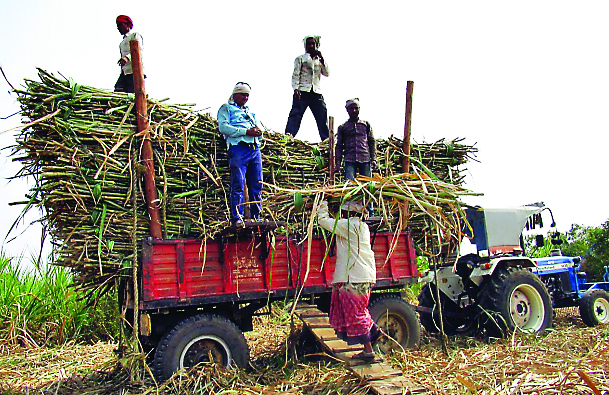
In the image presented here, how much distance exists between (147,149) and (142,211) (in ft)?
2.25

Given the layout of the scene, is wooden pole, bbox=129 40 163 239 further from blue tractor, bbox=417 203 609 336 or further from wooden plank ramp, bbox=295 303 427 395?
blue tractor, bbox=417 203 609 336

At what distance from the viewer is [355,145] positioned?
6.36m

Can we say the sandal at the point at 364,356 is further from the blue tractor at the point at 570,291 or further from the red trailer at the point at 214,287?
the blue tractor at the point at 570,291

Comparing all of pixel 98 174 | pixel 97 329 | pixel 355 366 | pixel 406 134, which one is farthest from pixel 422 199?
pixel 97 329

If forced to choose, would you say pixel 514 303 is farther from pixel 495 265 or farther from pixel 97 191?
pixel 97 191

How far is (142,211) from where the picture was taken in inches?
219

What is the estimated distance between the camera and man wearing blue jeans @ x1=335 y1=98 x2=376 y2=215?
20.9 feet

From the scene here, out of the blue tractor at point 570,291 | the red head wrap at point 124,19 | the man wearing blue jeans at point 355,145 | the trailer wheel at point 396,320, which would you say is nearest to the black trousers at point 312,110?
the man wearing blue jeans at point 355,145

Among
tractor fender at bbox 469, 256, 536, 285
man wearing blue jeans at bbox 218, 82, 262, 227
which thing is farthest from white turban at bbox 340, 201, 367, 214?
tractor fender at bbox 469, 256, 536, 285

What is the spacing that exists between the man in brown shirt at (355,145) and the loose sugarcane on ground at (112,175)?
93cm

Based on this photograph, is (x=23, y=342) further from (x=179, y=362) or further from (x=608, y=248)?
(x=608, y=248)

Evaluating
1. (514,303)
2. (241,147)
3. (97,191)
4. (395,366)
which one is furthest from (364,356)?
(514,303)

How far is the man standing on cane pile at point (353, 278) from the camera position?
5.03 metres

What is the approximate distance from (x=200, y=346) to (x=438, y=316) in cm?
415
